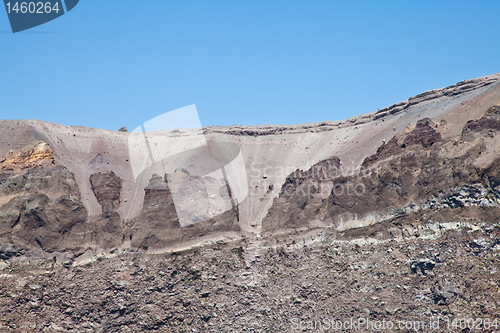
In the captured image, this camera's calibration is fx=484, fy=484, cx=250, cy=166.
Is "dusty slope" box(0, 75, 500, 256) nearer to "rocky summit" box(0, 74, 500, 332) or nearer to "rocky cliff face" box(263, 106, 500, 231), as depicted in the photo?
"rocky summit" box(0, 74, 500, 332)

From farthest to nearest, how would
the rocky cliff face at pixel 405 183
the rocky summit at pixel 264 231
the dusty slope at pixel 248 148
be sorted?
the dusty slope at pixel 248 148, the rocky cliff face at pixel 405 183, the rocky summit at pixel 264 231

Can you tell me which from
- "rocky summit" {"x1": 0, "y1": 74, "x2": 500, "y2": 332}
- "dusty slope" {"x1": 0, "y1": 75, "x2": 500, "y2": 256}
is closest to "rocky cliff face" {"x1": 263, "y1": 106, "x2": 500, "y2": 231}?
"rocky summit" {"x1": 0, "y1": 74, "x2": 500, "y2": 332}

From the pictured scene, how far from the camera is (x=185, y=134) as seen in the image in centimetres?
7156

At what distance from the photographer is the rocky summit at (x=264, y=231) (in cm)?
4244

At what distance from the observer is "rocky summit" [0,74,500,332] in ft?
139

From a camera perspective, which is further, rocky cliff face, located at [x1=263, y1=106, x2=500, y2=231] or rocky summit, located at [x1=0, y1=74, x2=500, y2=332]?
rocky cliff face, located at [x1=263, y1=106, x2=500, y2=231]

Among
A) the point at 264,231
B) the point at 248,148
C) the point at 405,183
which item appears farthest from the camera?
the point at 248,148

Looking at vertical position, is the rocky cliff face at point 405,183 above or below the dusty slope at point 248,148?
below

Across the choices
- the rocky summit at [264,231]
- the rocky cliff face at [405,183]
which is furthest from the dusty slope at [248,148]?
the rocky cliff face at [405,183]

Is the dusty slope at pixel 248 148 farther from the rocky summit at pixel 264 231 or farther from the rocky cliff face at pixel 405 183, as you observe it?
the rocky cliff face at pixel 405 183

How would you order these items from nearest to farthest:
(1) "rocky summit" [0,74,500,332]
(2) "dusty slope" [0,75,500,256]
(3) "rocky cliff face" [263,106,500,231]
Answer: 1. (1) "rocky summit" [0,74,500,332]
2. (3) "rocky cliff face" [263,106,500,231]
3. (2) "dusty slope" [0,75,500,256]

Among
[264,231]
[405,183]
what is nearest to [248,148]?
[264,231]

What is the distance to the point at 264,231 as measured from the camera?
179 feet

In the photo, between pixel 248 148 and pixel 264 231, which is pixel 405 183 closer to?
pixel 264 231
